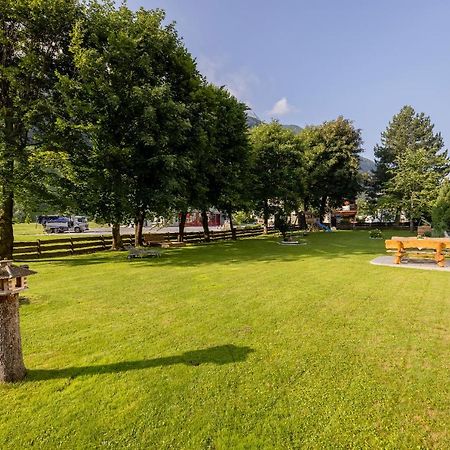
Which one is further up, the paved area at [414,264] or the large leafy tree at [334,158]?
the large leafy tree at [334,158]

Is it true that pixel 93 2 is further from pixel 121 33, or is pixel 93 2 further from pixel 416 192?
pixel 416 192

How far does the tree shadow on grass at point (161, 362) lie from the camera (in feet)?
13.8

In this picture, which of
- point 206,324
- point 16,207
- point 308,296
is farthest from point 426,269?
point 16,207

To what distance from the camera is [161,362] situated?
4508mm

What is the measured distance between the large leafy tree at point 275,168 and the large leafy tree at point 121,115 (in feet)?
43.4

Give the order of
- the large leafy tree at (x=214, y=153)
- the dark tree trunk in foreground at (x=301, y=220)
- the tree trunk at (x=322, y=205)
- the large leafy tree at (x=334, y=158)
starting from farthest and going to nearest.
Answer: the tree trunk at (x=322, y=205) < the dark tree trunk in foreground at (x=301, y=220) < the large leafy tree at (x=334, y=158) < the large leafy tree at (x=214, y=153)

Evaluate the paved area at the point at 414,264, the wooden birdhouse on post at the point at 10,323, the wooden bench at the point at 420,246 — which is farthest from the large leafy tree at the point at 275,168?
the wooden birdhouse on post at the point at 10,323

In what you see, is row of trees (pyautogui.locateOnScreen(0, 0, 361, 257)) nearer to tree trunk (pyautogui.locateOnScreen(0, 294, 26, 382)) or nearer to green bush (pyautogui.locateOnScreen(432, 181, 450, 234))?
tree trunk (pyautogui.locateOnScreen(0, 294, 26, 382))

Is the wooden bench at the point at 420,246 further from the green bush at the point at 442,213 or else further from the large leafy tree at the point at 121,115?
the green bush at the point at 442,213

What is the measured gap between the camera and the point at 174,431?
10.2 ft

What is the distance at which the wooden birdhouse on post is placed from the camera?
12.6ft

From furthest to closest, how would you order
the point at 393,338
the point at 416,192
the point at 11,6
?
the point at 416,192 → the point at 11,6 → the point at 393,338

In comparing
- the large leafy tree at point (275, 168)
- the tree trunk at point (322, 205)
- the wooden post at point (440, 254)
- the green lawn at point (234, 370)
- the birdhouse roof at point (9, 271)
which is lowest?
the green lawn at point (234, 370)

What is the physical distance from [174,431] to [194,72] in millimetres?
20308
